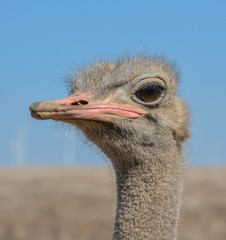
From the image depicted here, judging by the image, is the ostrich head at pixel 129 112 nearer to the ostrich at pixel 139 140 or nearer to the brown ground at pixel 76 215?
the ostrich at pixel 139 140

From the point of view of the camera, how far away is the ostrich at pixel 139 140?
3924 millimetres

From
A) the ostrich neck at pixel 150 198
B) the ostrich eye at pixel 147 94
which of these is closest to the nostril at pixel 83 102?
the ostrich eye at pixel 147 94

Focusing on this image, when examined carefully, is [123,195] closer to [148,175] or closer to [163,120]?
[148,175]

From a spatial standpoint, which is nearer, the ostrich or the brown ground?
Result: the ostrich

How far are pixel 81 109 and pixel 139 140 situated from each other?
44cm

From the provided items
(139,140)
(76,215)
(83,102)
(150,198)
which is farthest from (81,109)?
(76,215)

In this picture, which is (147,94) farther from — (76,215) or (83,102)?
(76,215)

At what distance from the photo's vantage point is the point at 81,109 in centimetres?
380

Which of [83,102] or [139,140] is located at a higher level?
[83,102]

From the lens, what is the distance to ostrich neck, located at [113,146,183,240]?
154 inches

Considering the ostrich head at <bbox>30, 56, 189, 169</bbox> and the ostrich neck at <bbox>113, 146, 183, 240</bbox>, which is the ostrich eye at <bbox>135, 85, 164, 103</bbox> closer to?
the ostrich head at <bbox>30, 56, 189, 169</bbox>

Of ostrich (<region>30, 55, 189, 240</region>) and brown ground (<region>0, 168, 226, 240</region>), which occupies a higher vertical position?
brown ground (<region>0, 168, 226, 240</region>)

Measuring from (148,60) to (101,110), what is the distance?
67 centimetres

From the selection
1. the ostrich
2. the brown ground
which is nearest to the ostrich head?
the ostrich
